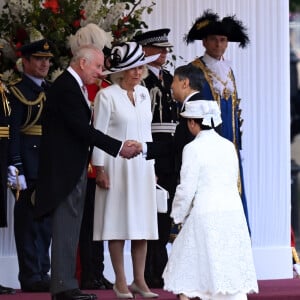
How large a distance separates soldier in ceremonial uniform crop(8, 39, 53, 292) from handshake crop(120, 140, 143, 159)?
1.11m

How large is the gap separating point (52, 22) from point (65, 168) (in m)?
1.75

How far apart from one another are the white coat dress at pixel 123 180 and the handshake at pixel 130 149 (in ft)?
1.16

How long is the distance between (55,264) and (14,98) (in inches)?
62.5

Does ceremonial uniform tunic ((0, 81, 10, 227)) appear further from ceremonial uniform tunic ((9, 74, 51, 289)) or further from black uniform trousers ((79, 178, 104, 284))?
black uniform trousers ((79, 178, 104, 284))

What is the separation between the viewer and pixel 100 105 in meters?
11.4

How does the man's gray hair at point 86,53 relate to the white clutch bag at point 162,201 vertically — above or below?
above

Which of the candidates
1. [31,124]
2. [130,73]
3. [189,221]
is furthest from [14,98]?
[189,221]

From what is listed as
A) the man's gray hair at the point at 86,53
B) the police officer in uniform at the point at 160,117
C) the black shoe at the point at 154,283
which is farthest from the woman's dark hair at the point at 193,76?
the black shoe at the point at 154,283

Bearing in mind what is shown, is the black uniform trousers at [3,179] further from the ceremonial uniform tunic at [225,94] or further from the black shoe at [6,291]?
the ceremonial uniform tunic at [225,94]

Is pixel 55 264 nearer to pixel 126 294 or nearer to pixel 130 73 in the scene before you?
pixel 126 294

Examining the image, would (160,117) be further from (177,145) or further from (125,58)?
(177,145)

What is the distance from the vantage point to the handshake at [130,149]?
36.1ft

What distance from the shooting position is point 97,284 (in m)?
12.0

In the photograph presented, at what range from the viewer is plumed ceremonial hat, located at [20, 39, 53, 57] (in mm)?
11828
